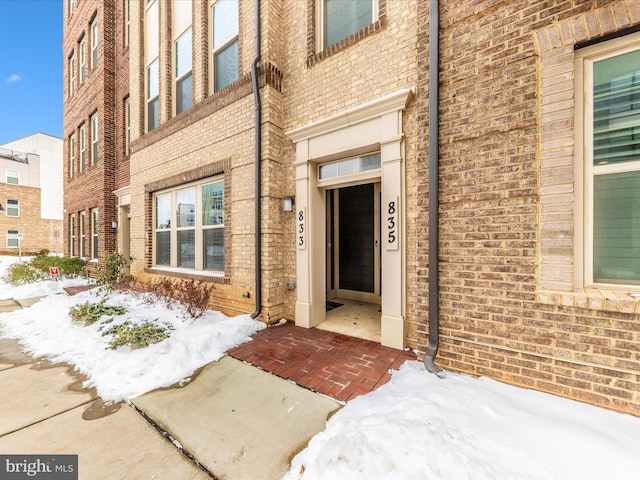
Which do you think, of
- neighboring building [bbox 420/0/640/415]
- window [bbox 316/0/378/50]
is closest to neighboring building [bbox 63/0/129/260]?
window [bbox 316/0/378/50]

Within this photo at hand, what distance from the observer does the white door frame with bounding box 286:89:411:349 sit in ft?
11.6

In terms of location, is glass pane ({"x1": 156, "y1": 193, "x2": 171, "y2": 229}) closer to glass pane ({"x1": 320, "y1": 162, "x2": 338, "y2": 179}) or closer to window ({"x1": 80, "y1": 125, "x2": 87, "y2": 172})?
glass pane ({"x1": 320, "y1": 162, "x2": 338, "y2": 179})

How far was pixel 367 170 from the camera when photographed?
4035 mm

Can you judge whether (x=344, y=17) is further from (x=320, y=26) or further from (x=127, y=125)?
(x=127, y=125)

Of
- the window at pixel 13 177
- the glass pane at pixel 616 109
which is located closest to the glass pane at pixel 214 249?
the glass pane at pixel 616 109

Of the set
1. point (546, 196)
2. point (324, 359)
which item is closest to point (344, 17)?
point (546, 196)

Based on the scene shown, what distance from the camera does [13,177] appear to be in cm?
2277

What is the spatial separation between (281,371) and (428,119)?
3438 millimetres

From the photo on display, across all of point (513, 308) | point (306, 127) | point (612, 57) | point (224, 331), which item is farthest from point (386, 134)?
point (224, 331)

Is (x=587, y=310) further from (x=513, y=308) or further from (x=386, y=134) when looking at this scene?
(x=386, y=134)

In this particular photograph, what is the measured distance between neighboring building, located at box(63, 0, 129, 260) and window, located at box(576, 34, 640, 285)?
11.0m

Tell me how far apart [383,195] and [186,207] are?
489 centimetres

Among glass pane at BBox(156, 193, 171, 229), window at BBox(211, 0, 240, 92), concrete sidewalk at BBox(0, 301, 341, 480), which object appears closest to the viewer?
concrete sidewalk at BBox(0, 301, 341, 480)

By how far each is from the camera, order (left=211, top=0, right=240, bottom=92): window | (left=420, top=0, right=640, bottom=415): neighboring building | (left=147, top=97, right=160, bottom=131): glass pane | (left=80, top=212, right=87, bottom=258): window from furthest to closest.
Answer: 1. (left=80, top=212, right=87, bottom=258): window
2. (left=147, top=97, right=160, bottom=131): glass pane
3. (left=211, top=0, right=240, bottom=92): window
4. (left=420, top=0, right=640, bottom=415): neighboring building
